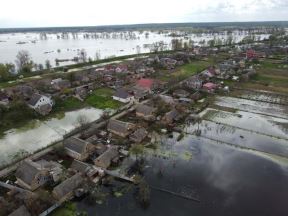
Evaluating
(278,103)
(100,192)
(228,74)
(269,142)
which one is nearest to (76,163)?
(100,192)

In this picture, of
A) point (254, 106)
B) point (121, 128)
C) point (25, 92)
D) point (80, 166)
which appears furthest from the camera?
point (25, 92)

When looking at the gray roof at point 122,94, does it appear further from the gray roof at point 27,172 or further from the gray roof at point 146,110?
the gray roof at point 27,172

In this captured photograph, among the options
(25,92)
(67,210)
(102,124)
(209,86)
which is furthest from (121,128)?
(25,92)

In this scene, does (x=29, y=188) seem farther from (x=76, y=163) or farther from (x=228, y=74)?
(x=228, y=74)

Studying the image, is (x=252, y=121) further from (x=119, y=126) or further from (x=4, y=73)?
(x=4, y=73)

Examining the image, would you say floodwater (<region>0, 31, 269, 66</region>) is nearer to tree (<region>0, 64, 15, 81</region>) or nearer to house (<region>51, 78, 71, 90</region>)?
tree (<region>0, 64, 15, 81</region>)

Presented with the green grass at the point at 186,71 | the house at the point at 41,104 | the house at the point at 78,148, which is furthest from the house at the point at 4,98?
the green grass at the point at 186,71

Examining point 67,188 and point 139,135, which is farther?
point 139,135
